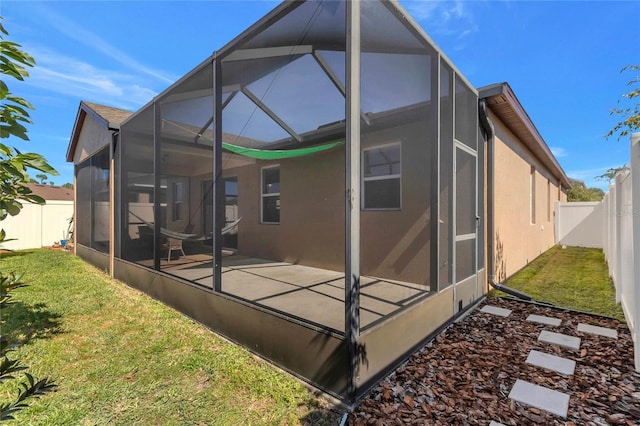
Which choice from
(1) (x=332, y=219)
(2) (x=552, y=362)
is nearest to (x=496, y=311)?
(2) (x=552, y=362)

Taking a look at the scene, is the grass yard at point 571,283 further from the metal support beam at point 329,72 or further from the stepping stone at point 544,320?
the metal support beam at point 329,72

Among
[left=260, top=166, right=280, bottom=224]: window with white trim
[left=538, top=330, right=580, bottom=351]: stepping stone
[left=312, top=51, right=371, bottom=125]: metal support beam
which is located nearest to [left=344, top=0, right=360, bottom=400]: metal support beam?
[left=312, top=51, right=371, bottom=125]: metal support beam

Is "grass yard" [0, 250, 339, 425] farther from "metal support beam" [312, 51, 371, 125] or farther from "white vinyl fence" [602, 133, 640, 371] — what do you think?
"metal support beam" [312, 51, 371, 125]

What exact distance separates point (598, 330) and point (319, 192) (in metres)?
4.69

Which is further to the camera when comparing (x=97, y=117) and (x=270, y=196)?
(x=270, y=196)

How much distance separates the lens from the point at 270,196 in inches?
290

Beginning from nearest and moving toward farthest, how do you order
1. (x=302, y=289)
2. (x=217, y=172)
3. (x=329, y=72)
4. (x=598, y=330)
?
1. (x=598, y=330)
2. (x=217, y=172)
3. (x=329, y=72)
4. (x=302, y=289)

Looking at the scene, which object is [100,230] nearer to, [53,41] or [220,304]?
[53,41]

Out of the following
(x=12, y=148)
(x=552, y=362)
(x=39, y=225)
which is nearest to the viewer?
(x=12, y=148)

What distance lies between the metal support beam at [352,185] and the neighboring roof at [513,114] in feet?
10.2

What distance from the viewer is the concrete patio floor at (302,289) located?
120 inches

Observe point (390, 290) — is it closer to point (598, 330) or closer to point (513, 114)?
point (598, 330)

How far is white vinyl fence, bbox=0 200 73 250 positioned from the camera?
38.8 ft

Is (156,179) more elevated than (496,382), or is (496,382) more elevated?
(156,179)
